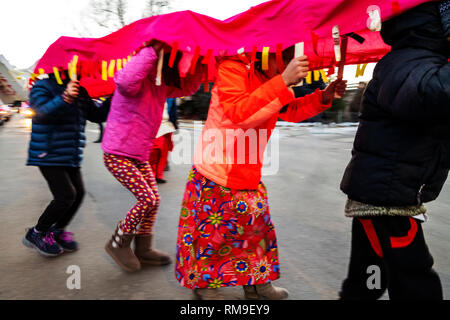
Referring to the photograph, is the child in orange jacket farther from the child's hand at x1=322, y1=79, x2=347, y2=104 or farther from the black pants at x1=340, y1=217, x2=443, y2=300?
the black pants at x1=340, y1=217, x2=443, y2=300

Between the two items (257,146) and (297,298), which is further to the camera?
(297,298)

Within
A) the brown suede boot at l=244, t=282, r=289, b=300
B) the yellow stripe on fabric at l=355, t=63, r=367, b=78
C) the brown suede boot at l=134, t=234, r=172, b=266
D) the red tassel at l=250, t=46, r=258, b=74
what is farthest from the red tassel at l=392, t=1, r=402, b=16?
the brown suede boot at l=134, t=234, r=172, b=266

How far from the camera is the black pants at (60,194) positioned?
3.22 metres

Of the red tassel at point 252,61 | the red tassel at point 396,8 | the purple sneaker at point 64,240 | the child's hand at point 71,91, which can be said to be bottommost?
the purple sneaker at point 64,240

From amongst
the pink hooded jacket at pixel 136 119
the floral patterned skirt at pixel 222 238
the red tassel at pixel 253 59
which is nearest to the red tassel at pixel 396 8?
the red tassel at pixel 253 59

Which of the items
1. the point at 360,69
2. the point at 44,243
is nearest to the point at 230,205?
the point at 360,69

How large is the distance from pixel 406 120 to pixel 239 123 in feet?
2.64

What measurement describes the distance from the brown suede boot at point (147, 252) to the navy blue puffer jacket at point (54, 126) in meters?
0.90

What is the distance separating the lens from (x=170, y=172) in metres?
7.53

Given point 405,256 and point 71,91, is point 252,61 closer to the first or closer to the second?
point 405,256

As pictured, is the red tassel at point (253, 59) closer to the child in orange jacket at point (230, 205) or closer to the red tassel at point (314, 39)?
the child in orange jacket at point (230, 205)

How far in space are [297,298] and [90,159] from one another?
24.2 ft

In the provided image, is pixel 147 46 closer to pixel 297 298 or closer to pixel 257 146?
pixel 257 146

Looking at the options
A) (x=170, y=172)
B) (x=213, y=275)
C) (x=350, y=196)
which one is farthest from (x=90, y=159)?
(x=350, y=196)
